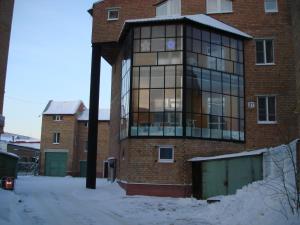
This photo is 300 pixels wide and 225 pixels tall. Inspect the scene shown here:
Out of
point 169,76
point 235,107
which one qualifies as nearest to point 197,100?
point 169,76

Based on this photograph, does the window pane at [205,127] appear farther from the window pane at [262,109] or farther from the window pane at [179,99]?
the window pane at [262,109]

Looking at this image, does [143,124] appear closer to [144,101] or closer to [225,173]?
[144,101]

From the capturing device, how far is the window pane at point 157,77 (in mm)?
21250

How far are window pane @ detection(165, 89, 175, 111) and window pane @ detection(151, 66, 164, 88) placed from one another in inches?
21.3

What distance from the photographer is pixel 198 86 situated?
21.3 metres

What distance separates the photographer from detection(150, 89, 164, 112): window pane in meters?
21.0

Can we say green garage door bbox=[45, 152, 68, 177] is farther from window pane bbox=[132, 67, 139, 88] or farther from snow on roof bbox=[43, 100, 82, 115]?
window pane bbox=[132, 67, 139, 88]

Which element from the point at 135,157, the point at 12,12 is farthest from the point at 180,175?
the point at 12,12

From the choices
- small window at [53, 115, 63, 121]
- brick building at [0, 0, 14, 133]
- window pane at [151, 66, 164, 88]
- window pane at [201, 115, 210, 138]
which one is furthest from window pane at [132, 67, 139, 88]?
small window at [53, 115, 63, 121]

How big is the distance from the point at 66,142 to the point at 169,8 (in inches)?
1148

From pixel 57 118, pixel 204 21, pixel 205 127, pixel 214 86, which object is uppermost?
pixel 204 21

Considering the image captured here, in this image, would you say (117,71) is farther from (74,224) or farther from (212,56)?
(74,224)

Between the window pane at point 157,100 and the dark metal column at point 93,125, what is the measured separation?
17.8 feet

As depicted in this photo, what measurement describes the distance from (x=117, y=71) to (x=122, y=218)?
1763cm
